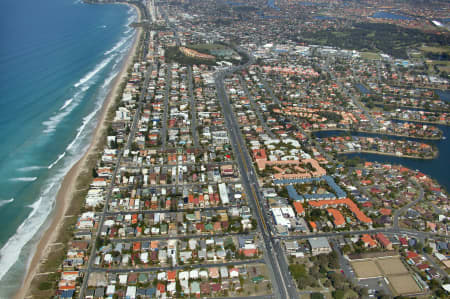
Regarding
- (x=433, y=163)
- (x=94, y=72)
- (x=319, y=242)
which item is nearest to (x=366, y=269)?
(x=319, y=242)

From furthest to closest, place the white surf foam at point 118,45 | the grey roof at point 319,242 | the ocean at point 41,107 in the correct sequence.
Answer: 1. the white surf foam at point 118,45
2. the ocean at point 41,107
3. the grey roof at point 319,242

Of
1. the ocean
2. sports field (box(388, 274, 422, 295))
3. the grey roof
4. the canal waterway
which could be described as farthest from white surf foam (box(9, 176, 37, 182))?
the canal waterway

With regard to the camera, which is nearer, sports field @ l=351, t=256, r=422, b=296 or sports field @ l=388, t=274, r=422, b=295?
sports field @ l=388, t=274, r=422, b=295

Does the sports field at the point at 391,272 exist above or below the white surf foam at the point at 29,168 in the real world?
below

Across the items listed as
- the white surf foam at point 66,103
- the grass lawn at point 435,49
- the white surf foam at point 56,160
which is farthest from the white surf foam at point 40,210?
the grass lawn at point 435,49

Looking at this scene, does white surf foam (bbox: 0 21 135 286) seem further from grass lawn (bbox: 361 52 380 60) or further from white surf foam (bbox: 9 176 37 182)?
grass lawn (bbox: 361 52 380 60)

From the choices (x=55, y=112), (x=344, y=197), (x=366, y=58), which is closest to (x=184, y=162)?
(x=344, y=197)

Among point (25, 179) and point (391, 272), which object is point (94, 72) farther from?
point (391, 272)

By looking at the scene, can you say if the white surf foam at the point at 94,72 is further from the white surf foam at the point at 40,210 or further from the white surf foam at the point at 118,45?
the white surf foam at the point at 40,210
